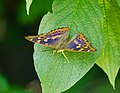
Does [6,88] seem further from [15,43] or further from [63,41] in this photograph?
[63,41]

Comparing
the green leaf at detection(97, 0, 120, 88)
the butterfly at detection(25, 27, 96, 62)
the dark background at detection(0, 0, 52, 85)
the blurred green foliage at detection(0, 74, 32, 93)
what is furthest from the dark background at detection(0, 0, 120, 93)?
the butterfly at detection(25, 27, 96, 62)

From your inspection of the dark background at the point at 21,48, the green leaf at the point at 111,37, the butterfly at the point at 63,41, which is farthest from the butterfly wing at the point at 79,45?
the dark background at the point at 21,48

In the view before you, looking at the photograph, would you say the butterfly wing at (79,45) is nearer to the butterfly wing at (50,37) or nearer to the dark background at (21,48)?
the butterfly wing at (50,37)

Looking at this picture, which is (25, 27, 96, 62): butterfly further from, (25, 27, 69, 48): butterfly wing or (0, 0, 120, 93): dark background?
(0, 0, 120, 93): dark background

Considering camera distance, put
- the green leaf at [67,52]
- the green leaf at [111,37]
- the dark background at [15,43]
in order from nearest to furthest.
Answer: the green leaf at [67,52]
the green leaf at [111,37]
the dark background at [15,43]

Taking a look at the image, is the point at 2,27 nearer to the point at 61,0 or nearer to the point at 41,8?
the point at 41,8

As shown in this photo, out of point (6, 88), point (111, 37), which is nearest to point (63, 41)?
point (111, 37)
